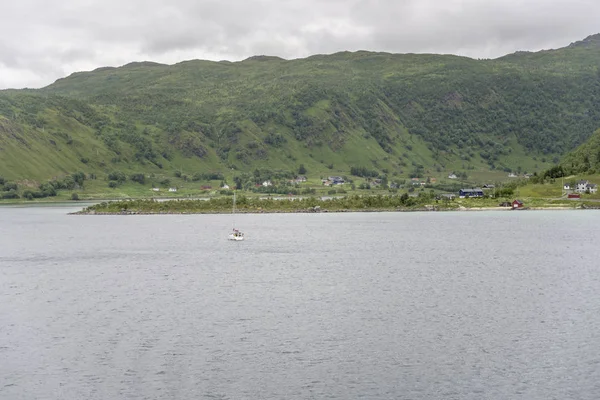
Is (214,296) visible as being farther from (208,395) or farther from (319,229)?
(319,229)

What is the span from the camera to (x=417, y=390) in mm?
42094

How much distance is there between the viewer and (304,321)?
59.9 metres

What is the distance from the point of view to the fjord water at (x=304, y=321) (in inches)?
1729

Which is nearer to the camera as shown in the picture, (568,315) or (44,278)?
(568,315)

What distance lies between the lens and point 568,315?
6078cm

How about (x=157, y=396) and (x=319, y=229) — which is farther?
(x=319, y=229)

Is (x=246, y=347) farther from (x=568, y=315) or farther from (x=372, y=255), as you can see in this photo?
(x=372, y=255)

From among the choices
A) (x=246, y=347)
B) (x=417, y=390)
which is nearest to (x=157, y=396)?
(x=246, y=347)

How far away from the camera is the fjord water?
43906 mm

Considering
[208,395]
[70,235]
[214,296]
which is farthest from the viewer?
[70,235]

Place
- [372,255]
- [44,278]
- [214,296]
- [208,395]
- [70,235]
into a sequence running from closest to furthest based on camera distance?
1. [208,395]
2. [214,296]
3. [44,278]
4. [372,255]
5. [70,235]

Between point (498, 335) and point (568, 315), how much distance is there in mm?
9615

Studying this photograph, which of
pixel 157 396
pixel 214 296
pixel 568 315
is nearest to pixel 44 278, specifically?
pixel 214 296

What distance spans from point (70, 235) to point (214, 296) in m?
87.6
